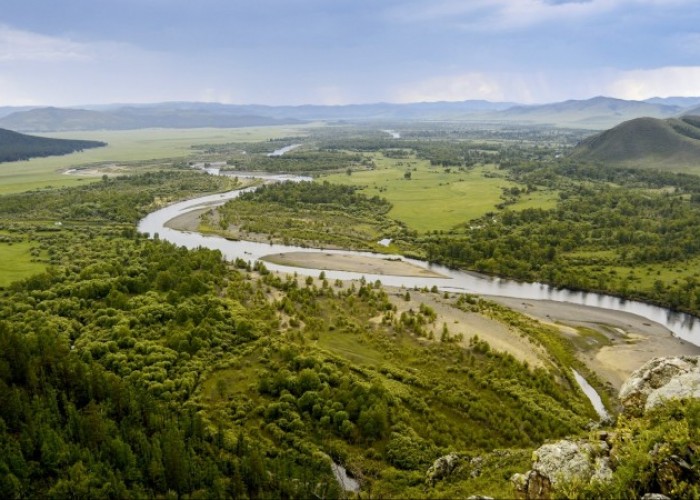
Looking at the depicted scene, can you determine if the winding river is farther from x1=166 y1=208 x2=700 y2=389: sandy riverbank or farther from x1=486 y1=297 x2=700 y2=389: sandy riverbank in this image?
x1=166 y1=208 x2=700 y2=389: sandy riverbank

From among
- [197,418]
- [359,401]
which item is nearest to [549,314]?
[359,401]

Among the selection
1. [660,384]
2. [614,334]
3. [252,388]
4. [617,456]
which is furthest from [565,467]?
[614,334]

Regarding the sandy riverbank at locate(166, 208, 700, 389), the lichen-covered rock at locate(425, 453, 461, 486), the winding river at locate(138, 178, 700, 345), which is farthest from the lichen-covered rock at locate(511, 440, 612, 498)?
the winding river at locate(138, 178, 700, 345)

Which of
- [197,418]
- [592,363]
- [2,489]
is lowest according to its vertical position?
[592,363]

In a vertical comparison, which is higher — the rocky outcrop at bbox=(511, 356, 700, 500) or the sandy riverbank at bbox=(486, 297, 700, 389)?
the rocky outcrop at bbox=(511, 356, 700, 500)

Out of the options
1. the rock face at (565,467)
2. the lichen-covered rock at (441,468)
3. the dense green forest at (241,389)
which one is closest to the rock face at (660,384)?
the rock face at (565,467)

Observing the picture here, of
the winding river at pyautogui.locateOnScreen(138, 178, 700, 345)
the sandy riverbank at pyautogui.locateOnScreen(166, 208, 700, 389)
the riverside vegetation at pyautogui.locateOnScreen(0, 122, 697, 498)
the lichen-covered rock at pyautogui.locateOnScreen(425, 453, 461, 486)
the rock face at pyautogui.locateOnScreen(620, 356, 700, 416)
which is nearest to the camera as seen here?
the rock face at pyautogui.locateOnScreen(620, 356, 700, 416)

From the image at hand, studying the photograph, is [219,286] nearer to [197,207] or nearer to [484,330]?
[484,330]
